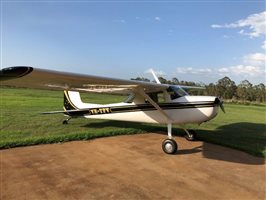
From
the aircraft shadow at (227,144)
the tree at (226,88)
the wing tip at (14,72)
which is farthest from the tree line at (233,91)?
the wing tip at (14,72)

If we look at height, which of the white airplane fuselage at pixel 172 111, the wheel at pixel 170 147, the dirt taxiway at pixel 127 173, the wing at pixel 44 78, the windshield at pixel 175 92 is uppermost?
the wing at pixel 44 78

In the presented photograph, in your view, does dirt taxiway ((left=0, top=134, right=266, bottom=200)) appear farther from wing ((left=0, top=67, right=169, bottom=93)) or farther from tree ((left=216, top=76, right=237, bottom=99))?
tree ((left=216, top=76, right=237, bottom=99))

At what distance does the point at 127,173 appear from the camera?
18.9 ft

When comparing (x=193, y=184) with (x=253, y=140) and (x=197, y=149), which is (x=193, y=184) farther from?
(x=253, y=140)

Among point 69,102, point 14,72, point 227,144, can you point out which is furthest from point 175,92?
point 14,72

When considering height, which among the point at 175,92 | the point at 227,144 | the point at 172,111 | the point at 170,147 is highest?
the point at 175,92

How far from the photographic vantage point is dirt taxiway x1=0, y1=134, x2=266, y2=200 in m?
4.74

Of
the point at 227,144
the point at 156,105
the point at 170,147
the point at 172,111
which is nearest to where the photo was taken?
the point at 170,147

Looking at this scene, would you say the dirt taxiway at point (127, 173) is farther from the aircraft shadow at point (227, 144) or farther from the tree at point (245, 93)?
the tree at point (245, 93)

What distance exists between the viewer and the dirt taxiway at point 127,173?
4738 millimetres

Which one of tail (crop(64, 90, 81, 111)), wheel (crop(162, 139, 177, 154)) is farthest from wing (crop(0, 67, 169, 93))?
tail (crop(64, 90, 81, 111))

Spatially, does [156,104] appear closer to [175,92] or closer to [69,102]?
[175,92]

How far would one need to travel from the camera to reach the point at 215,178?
18.4 feet

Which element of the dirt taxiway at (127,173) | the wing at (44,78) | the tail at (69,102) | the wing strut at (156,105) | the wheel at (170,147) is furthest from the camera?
the tail at (69,102)
